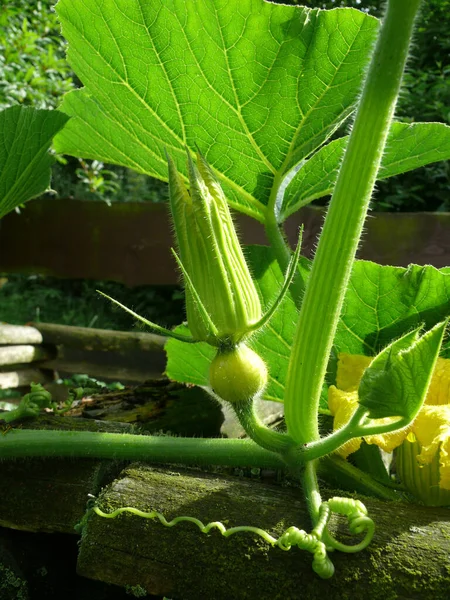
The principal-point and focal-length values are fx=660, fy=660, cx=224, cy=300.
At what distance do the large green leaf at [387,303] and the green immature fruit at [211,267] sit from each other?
19cm

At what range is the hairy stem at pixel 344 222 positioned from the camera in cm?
51

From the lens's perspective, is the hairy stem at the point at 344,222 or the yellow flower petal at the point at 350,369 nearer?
the hairy stem at the point at 344,222

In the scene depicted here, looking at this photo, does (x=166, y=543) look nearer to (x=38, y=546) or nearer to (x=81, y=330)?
(x=38, y=546)

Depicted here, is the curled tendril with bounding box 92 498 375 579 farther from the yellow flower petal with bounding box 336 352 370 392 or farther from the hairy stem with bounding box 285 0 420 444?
the yellow flower petal with bounding box 336 352 370 392

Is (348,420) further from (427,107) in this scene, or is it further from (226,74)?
(427,107)

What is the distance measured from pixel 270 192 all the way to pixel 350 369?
0.27 metres

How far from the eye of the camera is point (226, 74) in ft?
2.60

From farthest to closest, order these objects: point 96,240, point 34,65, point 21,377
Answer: point 34,65 < point 96,240 < point 21,377

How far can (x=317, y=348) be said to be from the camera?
60 centimetres

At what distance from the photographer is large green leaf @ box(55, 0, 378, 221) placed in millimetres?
752

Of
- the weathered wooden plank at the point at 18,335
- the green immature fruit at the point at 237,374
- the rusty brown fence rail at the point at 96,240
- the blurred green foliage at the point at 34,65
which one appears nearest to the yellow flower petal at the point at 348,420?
the green immature fruit at the point at 237,374

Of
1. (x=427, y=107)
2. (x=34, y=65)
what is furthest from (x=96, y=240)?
(x=427, y=107)

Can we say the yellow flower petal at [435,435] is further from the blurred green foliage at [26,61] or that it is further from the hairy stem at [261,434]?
the blurred green foliage at [26,61]

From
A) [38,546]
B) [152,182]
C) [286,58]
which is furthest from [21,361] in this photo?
[152,182]
